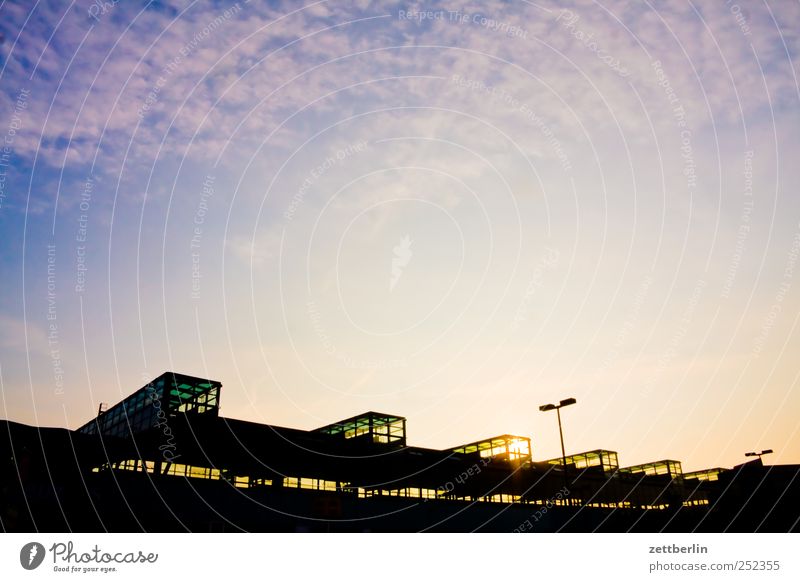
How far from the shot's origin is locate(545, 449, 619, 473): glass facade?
77.7 m

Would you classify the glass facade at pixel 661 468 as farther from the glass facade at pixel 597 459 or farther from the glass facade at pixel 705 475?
the glass facade at pixel 597 459

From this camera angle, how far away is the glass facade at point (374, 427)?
5553cm

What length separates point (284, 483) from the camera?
4334cm

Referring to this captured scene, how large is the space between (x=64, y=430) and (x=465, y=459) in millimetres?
37645

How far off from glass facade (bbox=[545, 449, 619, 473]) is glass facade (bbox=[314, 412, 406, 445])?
32836 millimetres

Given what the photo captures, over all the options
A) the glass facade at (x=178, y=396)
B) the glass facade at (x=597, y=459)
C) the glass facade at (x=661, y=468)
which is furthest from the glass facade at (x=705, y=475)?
the glass facade at (x=178, y=396)

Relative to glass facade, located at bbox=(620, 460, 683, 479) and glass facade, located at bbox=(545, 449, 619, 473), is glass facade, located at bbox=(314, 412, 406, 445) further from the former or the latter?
glass facade, located at bbox=(620, 460, 683, 479)

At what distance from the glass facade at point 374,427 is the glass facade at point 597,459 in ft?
108

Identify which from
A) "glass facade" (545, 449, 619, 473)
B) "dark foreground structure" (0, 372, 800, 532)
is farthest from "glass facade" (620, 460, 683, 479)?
"dark foreground structure" (0, 372, 800, 532)

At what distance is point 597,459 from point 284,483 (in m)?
57.1
